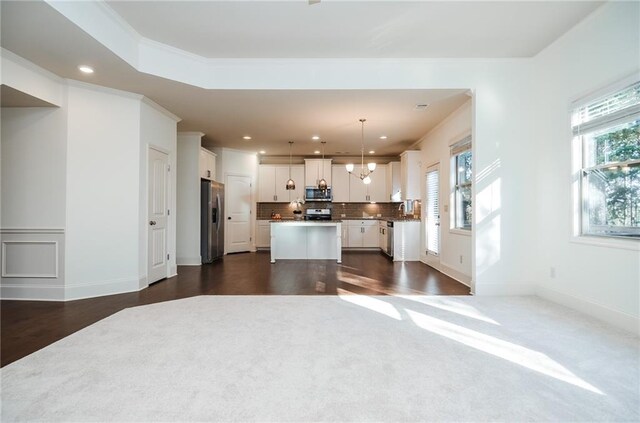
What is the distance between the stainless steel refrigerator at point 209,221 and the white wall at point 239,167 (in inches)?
35.9

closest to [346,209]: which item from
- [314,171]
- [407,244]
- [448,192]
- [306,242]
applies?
[314,171]

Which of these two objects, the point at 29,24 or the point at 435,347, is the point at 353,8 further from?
the point at 435,347

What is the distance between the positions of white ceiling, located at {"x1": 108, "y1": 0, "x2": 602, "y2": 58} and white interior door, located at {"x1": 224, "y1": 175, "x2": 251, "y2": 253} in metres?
4.58

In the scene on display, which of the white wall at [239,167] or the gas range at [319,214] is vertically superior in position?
the white wall at [239,167]

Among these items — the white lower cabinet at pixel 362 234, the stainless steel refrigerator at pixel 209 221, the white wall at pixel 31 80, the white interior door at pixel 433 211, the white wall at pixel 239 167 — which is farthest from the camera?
the white lower cabinet at pixel 362 234

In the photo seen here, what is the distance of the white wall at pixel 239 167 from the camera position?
8156mm

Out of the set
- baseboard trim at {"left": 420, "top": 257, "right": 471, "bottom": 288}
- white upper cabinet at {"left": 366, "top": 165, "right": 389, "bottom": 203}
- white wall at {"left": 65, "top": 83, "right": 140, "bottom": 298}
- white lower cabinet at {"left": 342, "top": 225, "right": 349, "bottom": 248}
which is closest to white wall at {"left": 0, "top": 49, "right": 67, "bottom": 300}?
white wall at {"left": 65, "top": 83, "right": 140, "bottom": 298}

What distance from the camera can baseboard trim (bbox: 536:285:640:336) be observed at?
109 inches

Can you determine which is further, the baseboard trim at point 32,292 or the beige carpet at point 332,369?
the baseboard trim at point 32,292

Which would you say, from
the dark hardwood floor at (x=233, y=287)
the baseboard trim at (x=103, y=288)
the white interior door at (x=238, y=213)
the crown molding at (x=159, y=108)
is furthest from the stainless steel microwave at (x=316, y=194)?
the baseboard trim at (x=103, y=288)

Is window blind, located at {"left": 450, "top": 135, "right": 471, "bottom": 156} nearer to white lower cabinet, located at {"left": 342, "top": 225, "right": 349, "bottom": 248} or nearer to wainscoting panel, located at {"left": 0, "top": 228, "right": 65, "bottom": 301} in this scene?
white lower cabinet, located at {"left": 342, "top": 225, "right": 349, "bottom": 248}

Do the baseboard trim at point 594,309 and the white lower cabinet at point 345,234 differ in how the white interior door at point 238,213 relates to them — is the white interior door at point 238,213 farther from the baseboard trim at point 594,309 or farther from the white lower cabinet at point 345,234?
the baseboard trim at point 594,309

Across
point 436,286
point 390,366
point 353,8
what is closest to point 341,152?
point 436,286

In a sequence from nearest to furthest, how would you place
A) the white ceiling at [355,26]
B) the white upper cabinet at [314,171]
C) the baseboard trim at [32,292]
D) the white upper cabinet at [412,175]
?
1. the white ceiling at [355,26]
2. the baseboard trim at [32,292]
3. the white upper cabinet at [412,175]
4. the white upper cabinet at [314,171]
